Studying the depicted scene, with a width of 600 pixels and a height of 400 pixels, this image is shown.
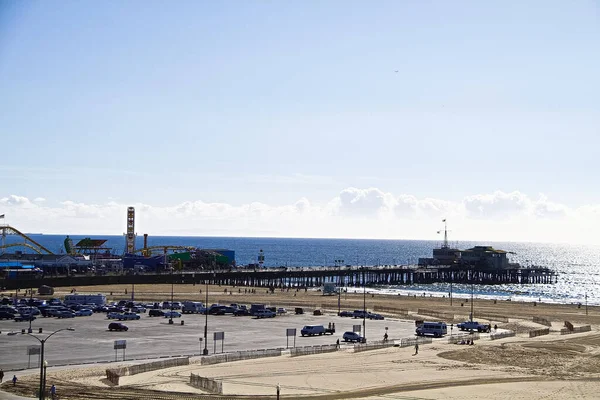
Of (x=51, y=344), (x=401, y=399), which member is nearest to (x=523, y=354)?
(x=401, y=399)

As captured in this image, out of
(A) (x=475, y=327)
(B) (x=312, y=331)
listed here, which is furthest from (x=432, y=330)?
(B) (x=312, y=331)

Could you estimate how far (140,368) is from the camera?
47844 millimetres

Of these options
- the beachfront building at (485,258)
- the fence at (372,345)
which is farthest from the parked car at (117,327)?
the beachfront building at (485,258)

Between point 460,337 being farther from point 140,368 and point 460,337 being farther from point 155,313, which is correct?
point 155,313

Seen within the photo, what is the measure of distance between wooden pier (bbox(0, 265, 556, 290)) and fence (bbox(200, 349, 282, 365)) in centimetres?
7128

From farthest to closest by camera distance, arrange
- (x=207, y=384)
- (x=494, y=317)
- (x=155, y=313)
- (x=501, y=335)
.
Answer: (x=494, y=317) < (x=155, y=313) < (x=501, y=335) < (x=207, y=384)

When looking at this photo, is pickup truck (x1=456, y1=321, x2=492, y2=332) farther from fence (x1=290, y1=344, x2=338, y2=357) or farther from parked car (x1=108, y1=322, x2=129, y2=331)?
parked car (x1=108, y1=322, x2=129, y2=331)

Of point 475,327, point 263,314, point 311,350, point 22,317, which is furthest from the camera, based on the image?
point 263,314

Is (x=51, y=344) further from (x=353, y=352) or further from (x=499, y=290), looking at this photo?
(x=499, y=290)

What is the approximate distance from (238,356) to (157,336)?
48.5 feet

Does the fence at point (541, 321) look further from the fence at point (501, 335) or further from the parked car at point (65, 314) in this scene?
the parked car at point (65, 314)

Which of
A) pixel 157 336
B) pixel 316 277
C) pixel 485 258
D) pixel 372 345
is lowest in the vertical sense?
pixel 157 336

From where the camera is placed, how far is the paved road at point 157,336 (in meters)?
54.7

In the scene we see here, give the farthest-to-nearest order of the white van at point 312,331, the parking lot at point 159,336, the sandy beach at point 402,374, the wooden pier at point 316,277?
the wooden pier at point 316,277
the white van at point 312,331
the parking lot at point 159,336
the sandy beach at point 402,374
